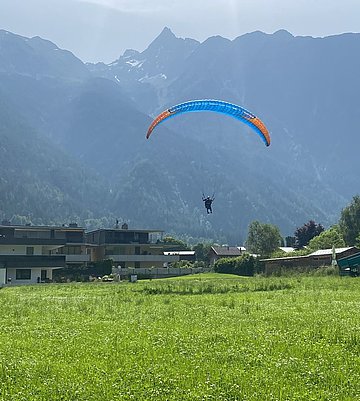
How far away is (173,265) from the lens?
10175 centimetres

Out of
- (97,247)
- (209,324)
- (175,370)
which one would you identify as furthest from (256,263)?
(175,370)

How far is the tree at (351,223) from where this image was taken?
103625mm

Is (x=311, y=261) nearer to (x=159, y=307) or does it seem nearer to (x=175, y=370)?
(x=159, y=307)

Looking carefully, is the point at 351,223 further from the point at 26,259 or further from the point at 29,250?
the point at 26,259

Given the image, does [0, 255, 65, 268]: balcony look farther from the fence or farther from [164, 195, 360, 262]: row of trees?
[164, 195, 360, 262]: row of trees

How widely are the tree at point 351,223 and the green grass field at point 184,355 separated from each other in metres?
86.9

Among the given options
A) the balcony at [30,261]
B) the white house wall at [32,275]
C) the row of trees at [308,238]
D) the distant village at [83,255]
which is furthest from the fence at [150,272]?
the white house wall at [32,275]

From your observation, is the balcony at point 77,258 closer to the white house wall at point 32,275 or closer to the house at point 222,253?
the white house wall at point 32,275

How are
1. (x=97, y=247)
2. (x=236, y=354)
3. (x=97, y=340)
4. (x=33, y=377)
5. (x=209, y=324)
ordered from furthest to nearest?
(x=97, y=247) < (x=209, y=324) < (x=97, y=340) < (x=236, y=354) < (x=33, y=377)

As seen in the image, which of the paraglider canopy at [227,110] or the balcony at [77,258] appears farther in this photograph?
the balcony at [77,258]

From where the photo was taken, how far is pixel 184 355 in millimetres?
12367

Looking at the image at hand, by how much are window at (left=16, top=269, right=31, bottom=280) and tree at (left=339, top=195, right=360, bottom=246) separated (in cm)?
5938

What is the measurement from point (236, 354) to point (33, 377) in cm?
435

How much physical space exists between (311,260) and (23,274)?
37.2m
